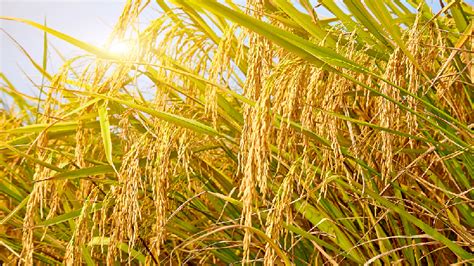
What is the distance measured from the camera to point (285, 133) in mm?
1201

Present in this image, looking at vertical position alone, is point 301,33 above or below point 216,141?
above

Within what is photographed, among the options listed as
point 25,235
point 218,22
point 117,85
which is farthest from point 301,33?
point 25,235

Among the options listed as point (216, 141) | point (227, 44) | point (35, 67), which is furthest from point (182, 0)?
point (35, 67)

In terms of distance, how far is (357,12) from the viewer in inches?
54.1

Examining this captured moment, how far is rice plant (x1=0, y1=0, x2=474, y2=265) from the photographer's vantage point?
1.19m

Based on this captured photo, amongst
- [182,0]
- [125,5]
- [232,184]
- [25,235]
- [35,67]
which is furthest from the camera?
[35,67]

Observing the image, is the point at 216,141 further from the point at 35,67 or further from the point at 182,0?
the point at 35,67

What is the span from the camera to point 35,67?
203 cm

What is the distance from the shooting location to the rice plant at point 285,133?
1.19 m

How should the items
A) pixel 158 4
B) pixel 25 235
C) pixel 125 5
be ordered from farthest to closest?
pixel 158 4
pixel 25 235
pixel 125 5

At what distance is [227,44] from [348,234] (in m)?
0.59

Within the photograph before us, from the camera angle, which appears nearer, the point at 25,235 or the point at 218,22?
the point at 25,235

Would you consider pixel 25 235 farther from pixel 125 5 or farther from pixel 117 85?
pixel 125 5

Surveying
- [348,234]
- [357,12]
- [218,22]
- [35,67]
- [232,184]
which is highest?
[35,67]
